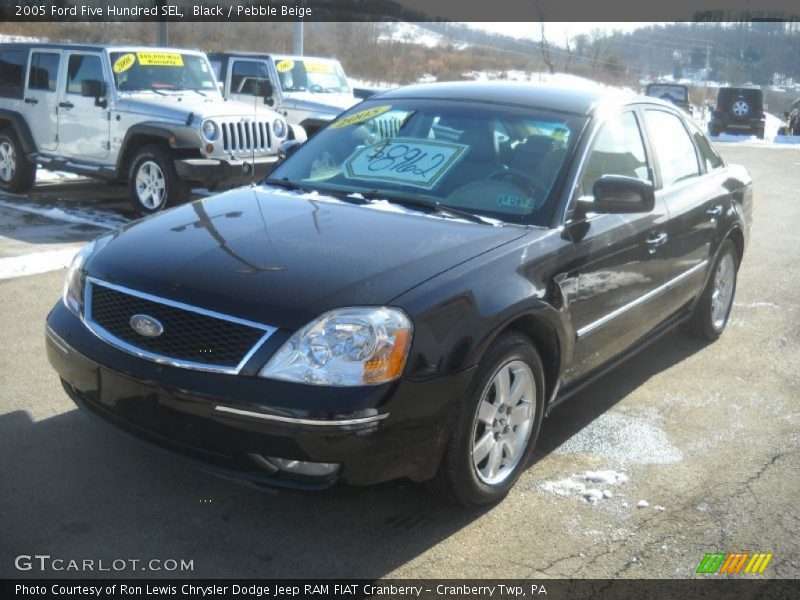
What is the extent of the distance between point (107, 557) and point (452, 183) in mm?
2195

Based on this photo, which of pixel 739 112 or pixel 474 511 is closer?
pixel 474 511

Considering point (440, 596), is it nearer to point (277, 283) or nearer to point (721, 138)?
point (277, 283)

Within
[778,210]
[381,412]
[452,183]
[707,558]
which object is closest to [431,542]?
[381,412]

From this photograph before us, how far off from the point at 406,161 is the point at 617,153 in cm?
110

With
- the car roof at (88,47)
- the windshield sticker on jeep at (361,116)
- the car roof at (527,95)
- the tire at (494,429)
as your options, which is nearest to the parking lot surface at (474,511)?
the tire at (494,429)

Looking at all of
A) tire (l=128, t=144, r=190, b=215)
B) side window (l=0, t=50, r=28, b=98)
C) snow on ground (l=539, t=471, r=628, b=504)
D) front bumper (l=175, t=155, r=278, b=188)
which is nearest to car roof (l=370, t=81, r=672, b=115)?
snow on ground (l=539, t=471, r=628, b=504)

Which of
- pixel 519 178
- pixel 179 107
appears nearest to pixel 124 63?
pixel 179 107

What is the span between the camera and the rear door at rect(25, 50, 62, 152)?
10.6 metres

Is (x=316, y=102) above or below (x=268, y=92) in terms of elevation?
below

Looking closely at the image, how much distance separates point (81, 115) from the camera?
10281mm

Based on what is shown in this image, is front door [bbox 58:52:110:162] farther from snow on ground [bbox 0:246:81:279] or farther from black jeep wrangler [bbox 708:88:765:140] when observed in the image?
Result: black jeep wrangler [bbox 708:88:765:140]

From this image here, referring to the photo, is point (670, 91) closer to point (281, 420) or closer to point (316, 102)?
point (316, 102)

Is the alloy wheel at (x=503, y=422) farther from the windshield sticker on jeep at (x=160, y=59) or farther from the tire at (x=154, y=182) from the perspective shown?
the windshield sticker on jeep at (x=160, y=59)

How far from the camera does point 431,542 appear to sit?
319 centimetres
